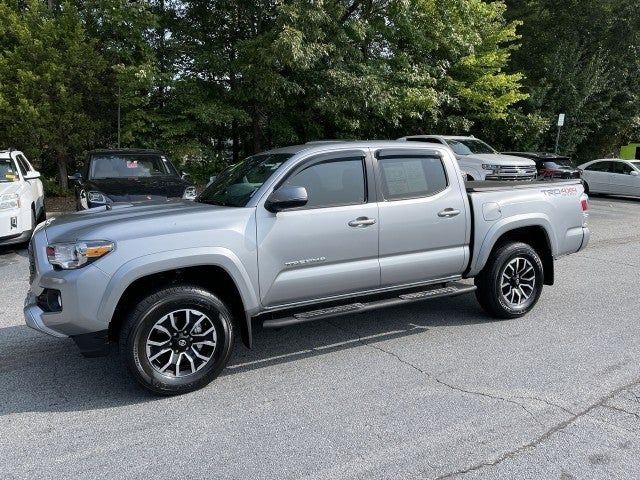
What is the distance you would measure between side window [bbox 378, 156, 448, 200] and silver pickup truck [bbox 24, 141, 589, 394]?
0.04 feet

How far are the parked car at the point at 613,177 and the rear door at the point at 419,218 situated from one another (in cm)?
1624

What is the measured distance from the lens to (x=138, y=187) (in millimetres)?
9164

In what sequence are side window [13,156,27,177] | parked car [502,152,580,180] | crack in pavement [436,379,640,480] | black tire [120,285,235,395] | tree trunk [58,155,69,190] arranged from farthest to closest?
parked car [502,152,580,180] < tree trunk [58,155,69,190] < side window [13,156,27,177] < black tire [120,285,235,395] < crack in pavement [436,379,640,480]

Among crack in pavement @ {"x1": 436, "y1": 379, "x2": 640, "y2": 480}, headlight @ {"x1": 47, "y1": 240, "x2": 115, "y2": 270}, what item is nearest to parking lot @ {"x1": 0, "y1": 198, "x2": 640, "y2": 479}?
crack in pavement @ {"x1": 436, "y1": 379, "x2": 640, "y2": 480}

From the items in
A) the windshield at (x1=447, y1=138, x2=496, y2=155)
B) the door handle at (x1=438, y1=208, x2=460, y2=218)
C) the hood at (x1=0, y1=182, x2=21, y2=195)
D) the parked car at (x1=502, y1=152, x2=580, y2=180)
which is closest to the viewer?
the door handle at (x1=438, y1=208, x2=460, y2=218)

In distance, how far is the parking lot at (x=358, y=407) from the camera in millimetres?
2979

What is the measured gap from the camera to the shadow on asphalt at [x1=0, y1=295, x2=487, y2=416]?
3.77 metres

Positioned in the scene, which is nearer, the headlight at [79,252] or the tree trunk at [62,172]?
the headlight at [79,252]

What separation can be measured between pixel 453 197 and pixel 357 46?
13.4m

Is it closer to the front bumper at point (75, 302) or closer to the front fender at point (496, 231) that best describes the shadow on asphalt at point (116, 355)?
the front bumper at point (75, 302)

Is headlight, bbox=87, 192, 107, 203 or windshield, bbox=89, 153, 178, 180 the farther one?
windshield, bbox=89, 153, 178, 180

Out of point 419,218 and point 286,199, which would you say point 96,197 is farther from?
point 419,218

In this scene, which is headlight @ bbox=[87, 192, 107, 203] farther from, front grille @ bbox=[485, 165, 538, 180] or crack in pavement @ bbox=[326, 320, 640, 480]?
front grille @ bbox=[485, 165, 538, 180]

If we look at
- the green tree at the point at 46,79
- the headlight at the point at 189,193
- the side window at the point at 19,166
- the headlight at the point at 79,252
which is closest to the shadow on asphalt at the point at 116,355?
the headlight at the point at 79,252
